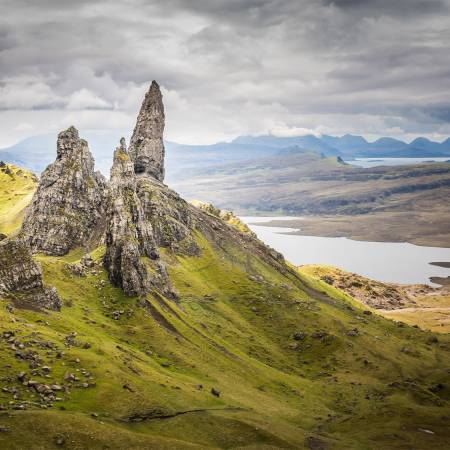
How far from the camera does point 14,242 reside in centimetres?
11544

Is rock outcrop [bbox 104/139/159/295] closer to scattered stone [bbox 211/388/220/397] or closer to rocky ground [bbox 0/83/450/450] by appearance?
rocky ground [bbox 0/83/450/450]

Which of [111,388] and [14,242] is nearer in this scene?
[111,388]

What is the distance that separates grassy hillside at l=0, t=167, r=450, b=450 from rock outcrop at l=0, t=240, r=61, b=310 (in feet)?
10.7

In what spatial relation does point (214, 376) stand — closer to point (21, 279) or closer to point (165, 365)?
point (165, 365)

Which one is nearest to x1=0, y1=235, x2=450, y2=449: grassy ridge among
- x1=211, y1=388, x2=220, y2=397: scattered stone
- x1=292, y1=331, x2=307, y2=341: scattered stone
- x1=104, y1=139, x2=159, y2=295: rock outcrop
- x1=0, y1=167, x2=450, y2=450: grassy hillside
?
x1=0, y1=167, x2=450, y2=450: grassy hillside

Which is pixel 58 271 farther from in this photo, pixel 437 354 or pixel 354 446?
pixel 437 354

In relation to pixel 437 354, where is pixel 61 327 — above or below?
above

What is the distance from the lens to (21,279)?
11462cm

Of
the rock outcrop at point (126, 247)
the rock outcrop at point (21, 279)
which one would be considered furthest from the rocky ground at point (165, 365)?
the rock outcrop at point (126, 247)

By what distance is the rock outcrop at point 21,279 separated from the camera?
367 ft

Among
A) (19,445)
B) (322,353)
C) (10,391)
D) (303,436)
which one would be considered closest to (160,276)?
(322,353)

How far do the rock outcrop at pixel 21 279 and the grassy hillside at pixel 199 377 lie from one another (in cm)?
327

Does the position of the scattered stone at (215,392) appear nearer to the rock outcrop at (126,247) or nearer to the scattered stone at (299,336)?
the rock outcrop at (126,247)

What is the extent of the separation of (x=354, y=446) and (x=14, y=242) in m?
83.7
